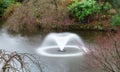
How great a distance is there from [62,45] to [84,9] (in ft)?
24.1

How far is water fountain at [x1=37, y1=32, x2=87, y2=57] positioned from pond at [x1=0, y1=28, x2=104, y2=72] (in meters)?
0.44

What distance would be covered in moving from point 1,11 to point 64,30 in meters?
8.12

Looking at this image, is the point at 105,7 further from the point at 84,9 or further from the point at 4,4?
the point at 4,4

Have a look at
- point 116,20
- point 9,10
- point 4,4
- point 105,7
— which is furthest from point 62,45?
point 4,4

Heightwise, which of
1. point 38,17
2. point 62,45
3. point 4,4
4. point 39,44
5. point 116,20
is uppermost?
point 4,4

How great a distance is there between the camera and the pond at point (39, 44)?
57.6ft

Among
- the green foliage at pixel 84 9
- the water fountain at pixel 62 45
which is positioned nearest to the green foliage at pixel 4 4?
the green foliage at pixel 84 9

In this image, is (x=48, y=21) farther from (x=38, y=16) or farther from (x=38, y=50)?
(x=38, y=50)

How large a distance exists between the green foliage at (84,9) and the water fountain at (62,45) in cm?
311

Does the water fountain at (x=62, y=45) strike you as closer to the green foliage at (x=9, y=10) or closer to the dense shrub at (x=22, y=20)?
the dense shrub at (x=22, y=20)

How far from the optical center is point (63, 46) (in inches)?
877

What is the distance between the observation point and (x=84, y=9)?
2902 centimetres

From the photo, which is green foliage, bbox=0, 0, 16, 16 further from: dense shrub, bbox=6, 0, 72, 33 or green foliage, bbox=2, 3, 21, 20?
dense shrub, bbox=6, 0, 72, 33

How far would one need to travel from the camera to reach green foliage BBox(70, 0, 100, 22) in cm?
2881
